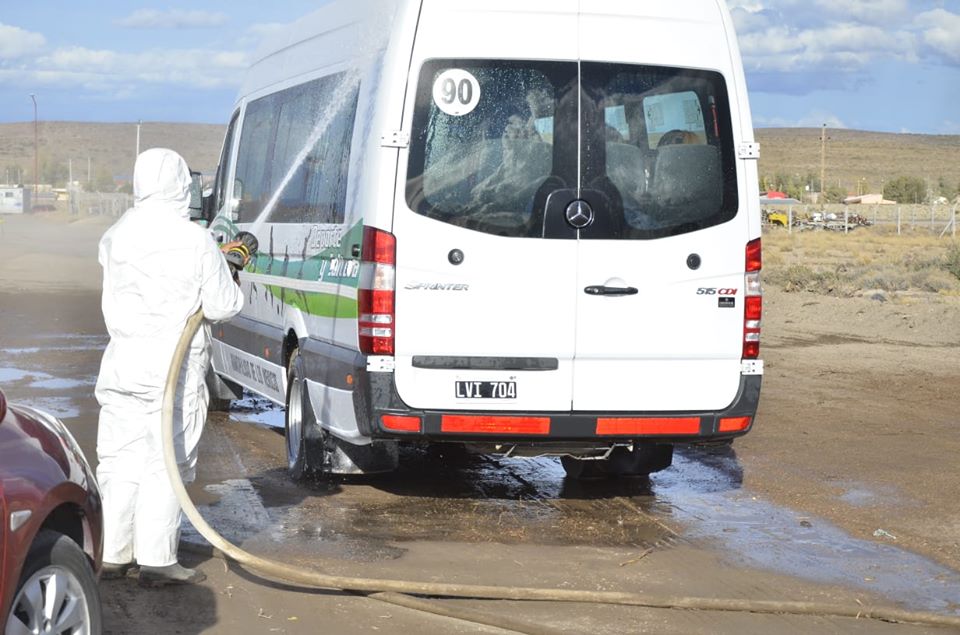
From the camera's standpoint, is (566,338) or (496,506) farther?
(496,506)

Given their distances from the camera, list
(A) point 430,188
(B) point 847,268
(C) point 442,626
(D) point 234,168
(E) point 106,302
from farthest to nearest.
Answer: (B) point 847,268, (D) point 234,168, (A) point 430,188, (E) point 106,302, (C) point 442,626

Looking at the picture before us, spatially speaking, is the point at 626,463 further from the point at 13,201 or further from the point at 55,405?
the point at 13,201

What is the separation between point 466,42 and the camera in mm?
8016

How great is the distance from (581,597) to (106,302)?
8.21ft

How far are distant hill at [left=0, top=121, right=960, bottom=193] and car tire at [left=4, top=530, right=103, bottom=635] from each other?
97681mm

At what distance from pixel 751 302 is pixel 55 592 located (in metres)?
4.65

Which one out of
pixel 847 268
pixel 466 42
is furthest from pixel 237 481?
pixel 847 268

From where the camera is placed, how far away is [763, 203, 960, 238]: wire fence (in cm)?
6831

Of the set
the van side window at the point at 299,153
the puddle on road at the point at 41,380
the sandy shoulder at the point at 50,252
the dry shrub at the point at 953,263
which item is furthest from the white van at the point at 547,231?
the dry shrub at the point at 953,263

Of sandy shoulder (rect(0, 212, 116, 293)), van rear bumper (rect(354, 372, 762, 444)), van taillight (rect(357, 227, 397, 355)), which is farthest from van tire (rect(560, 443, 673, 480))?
sandy shoulder (rect(0, 212, 116, 293))

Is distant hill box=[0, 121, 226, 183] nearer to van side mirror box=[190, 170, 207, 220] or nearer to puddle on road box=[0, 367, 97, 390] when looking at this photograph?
puddle on road box=[0, 367, 97, 390]

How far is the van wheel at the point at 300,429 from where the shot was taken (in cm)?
928

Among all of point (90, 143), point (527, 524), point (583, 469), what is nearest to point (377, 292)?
point (527, 524)

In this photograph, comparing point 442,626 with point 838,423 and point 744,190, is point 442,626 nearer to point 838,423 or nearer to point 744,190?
point 744,190
